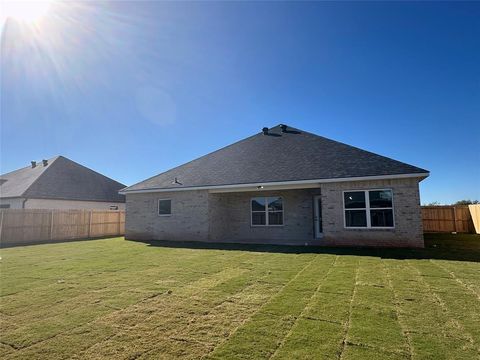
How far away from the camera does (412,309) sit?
4.95 meters

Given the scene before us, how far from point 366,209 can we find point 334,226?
4.99ft

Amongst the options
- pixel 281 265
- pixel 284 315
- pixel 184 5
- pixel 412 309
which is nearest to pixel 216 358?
pixel 284 315

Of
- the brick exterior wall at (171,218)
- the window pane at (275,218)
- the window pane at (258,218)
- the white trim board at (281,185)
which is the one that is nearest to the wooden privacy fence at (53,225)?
the brick exterior wall at (171,218)

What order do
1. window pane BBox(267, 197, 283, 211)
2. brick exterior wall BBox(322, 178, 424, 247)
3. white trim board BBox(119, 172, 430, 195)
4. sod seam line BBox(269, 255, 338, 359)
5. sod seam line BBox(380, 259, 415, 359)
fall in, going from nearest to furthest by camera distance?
sod seam line BBox(380, 259, 415, 359)
sod seam line BBox(269, 255, 338, 359)
brick exterior wall BBox(322, 178, 424, 247)
white trim board BBox(119, 172, 430, 195)
window pane BBox(267, 197, 283, 211)

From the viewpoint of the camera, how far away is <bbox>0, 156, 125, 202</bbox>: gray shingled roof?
78.1 ft

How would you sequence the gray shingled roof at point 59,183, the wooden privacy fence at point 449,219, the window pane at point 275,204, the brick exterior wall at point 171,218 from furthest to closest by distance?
the gray shingled roof at point 59,183
the wooden privacy fence at point 449,219
the window pane at point 275,204
the brick exterior wall at point 171,218

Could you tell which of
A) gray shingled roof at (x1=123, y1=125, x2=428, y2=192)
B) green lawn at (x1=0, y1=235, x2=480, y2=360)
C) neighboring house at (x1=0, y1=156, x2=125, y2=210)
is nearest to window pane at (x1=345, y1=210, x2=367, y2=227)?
gray shingled roof at (x1=123, y1=125, x2=428, y2=192)

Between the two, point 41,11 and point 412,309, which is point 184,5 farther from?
point 412,309

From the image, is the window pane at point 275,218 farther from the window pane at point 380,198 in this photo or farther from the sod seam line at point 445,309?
the sod seam line at point 445,309

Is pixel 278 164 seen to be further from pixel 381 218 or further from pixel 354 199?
pixel 381 218

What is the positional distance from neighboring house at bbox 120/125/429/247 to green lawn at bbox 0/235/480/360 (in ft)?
10.9

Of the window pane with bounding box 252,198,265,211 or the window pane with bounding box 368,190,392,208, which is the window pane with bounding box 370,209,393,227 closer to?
the window pane with bounding box 368,190,392,208

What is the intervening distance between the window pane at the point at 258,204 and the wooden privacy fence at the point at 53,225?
40.0ft

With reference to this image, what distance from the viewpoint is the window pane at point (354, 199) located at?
12.9m
